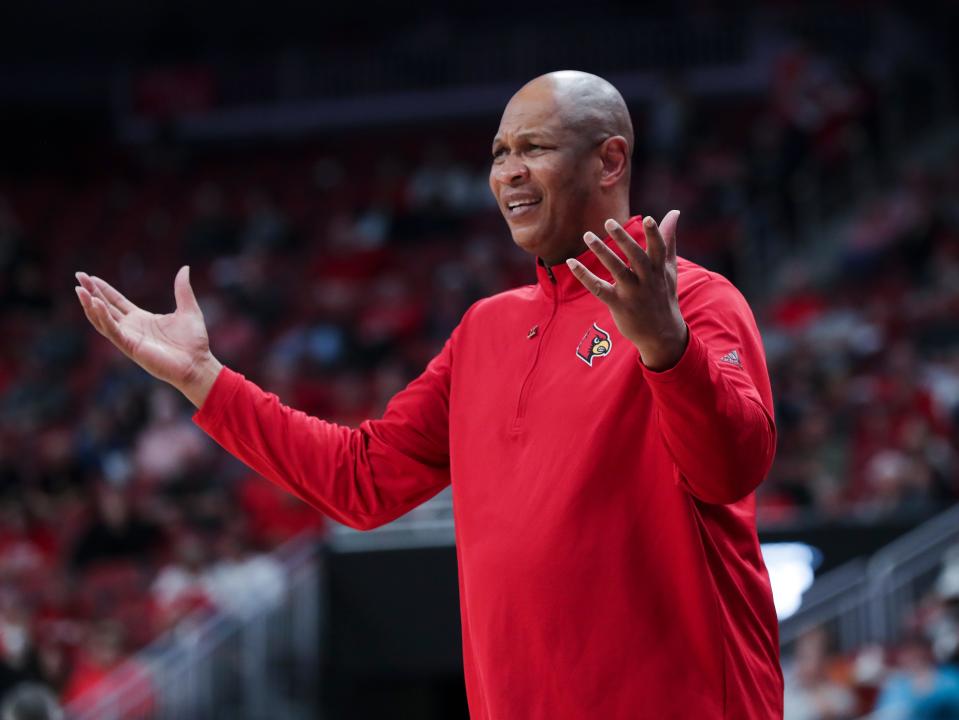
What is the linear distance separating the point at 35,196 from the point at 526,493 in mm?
15941

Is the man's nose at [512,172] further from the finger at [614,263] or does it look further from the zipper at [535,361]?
the finger at [614,263]

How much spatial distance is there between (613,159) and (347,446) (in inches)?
30.2

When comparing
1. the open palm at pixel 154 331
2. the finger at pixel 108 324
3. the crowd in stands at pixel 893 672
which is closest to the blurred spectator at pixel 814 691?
the crowd in stands at pixel 893 672

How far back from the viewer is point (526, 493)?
7.93 ft

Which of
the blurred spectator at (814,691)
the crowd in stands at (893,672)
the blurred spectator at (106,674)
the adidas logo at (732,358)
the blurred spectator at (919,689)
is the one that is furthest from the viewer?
the blurred spectator at (106,674)

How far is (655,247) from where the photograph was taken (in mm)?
2033

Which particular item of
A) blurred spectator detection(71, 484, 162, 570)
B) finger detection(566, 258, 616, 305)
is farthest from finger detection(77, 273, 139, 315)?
blurred spectator detection(71, 484, 162, 570)

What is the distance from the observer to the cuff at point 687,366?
2025 mm

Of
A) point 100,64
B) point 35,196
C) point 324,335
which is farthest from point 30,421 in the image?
point 100,64

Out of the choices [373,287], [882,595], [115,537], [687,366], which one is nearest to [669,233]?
[687,366]

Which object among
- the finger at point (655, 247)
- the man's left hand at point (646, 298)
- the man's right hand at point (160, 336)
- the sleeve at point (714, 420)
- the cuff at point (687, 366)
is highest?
the man's right hand at point (160, 336)

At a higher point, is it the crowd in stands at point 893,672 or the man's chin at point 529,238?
the man's chin at point 529,238

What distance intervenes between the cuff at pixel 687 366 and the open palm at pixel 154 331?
1045 mm

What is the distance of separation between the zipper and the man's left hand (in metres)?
0.47
